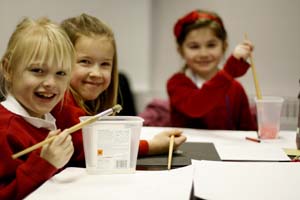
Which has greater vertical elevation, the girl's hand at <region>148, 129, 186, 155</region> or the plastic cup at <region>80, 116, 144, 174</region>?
the plastic cup at <region>80, 116, 144, 174</region>

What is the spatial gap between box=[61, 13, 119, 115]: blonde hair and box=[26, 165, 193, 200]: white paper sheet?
0.44 metres

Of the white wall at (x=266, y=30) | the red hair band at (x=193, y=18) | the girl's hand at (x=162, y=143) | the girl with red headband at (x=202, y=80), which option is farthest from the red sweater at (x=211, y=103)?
the white wall at (x=266, y=30)

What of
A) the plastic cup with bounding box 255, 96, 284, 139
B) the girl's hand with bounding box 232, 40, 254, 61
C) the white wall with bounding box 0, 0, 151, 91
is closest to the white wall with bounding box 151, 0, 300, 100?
the white wall with bounding box 0, 0, 151, 91

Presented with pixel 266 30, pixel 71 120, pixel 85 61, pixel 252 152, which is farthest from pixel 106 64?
pixel 266 30

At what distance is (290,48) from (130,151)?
6.97 feet

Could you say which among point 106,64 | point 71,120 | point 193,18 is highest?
point 193,18

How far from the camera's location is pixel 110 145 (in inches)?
37.1

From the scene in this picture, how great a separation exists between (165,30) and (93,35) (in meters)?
1.65

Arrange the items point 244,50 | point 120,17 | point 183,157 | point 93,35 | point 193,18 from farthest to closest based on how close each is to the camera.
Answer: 1. point 120,17
2. point 193,18
3. point 244,50
4. point 93,35
5. point 183,157

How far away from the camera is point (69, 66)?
103 cm

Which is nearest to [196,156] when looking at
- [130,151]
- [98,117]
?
[130,151]

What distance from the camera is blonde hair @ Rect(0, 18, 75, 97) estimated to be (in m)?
0.96

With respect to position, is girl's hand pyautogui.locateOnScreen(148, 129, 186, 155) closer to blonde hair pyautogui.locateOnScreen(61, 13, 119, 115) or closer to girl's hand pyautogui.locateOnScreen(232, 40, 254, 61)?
blonde hair pyautogui.locateOnScreen(61, 13, 119, 115)

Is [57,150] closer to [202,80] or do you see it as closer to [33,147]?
[33,147]
